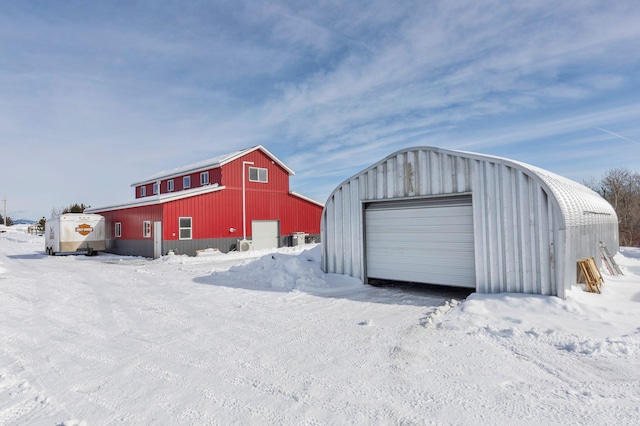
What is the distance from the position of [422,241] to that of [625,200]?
3973 cm

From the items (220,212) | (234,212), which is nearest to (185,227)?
(220,212)

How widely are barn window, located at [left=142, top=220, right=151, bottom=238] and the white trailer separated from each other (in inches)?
200

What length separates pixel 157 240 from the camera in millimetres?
21891

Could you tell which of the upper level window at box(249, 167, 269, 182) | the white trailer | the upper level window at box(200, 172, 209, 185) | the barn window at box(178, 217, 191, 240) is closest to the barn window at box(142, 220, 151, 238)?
the barn window at box(178, 217, 191, 240)

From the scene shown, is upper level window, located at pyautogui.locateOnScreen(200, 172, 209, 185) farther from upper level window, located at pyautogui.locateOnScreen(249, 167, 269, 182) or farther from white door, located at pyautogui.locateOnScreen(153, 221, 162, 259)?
white door, located at pyautogui.locateOnScreen(153, 221, 162, 259)

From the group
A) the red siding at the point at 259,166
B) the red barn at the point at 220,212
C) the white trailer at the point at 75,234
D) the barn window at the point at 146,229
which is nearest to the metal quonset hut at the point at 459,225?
the red barn at the point at 220,212

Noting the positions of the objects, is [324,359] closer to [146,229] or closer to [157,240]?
[157,240]

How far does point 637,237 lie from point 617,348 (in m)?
38.0

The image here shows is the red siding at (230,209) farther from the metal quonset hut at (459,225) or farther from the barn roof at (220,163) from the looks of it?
the metal quonset hut at (459,225)

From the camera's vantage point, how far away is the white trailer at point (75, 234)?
2450 cm

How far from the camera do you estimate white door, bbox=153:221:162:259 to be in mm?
21641

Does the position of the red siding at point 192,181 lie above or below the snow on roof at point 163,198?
above

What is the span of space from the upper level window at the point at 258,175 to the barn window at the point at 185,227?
6068mm

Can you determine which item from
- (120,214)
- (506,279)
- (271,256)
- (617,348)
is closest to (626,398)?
(617,348)
